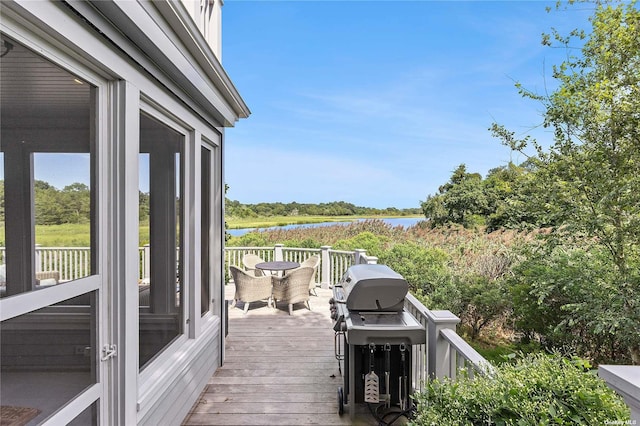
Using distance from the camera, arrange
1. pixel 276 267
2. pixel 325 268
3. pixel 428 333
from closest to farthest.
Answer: pixel 428 333
pixel 276 267
pixel 325 268

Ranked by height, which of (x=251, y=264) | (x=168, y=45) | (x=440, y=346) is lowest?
(x=251, y=264)

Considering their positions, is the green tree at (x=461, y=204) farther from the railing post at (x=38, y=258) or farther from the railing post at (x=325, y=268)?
the railing post at (x=38, y=258)

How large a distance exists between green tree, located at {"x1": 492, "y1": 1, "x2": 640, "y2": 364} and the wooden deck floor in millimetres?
3211

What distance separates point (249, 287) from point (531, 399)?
4990mm

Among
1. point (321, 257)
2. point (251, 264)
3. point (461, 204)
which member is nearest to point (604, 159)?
point (321, 257)

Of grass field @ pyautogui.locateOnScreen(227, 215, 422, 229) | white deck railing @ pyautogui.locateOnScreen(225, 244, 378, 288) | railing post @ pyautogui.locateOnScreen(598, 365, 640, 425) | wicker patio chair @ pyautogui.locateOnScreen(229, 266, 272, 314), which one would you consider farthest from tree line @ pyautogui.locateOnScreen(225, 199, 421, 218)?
railing post @ pyautogui.locateOnScreen(598, 365, 640, 425)

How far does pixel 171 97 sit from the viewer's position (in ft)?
8.33

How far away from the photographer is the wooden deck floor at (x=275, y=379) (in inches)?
114

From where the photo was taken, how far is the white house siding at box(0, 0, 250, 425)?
1.39 meters

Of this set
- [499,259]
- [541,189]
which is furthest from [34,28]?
[499,259]

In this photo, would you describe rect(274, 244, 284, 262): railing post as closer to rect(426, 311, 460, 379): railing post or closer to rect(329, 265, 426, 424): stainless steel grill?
rect(329, 265, 426, 424): stainless steel grill

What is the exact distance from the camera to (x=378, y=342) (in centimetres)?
262

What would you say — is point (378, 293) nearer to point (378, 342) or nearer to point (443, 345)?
point (378, 342)

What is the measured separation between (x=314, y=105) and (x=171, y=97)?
60.8 feet
